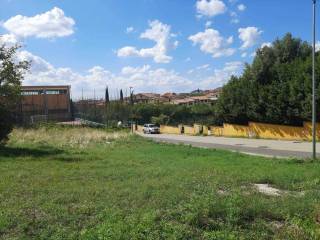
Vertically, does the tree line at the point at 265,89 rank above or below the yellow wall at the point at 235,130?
above

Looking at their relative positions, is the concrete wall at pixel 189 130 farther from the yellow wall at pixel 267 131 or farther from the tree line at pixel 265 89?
the yellow wall at pixel 267 131

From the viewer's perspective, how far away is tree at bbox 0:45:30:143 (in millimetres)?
25906

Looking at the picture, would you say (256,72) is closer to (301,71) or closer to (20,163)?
(301,71)

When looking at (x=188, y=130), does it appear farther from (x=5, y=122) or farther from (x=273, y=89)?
(x=5, y=122)

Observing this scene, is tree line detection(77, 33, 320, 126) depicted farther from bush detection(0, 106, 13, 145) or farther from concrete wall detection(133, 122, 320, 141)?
bush detection(0, 106, 13, 145)

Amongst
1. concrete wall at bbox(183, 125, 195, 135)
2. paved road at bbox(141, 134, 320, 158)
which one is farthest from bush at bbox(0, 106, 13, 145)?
concrete wall at bbox(183, 125, 195, 135)

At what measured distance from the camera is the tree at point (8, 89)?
25.9 m

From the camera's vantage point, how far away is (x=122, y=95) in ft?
450

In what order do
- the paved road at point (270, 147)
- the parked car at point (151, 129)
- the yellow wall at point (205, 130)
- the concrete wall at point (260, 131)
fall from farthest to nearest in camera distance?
the parked car at point (151, 129) < the yellow wall at point (205, 130) < the concrete wall at point (260, 131) < the paved road at point (270, 147)

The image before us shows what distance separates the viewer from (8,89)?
2631 cm

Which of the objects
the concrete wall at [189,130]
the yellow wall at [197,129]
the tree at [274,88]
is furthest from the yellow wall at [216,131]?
the concrete wall at [189,130]

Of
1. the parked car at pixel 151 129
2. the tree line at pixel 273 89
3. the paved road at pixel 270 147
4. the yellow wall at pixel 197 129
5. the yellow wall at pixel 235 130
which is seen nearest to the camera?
the paved road at pixel 270 147

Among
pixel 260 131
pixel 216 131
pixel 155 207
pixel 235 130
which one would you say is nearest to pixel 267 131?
pixel 260 131

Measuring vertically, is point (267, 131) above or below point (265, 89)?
below
